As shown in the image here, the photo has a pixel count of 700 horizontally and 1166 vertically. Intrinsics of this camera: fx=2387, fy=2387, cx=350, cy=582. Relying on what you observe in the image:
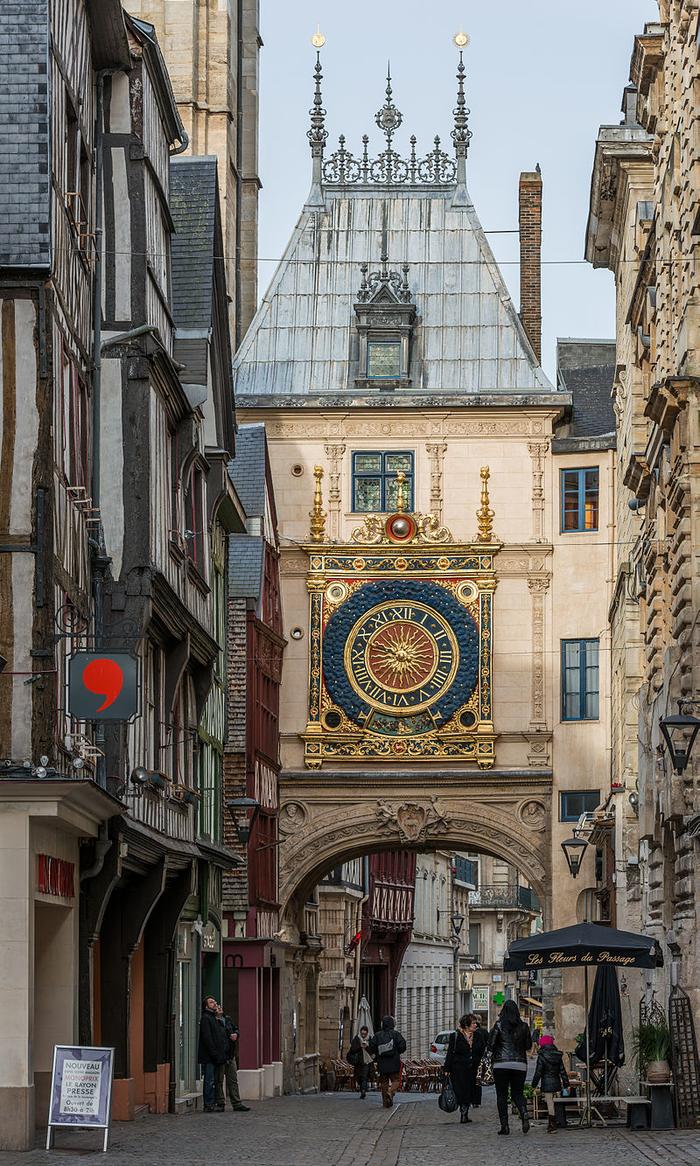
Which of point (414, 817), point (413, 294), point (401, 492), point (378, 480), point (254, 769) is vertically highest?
point (413, 294)

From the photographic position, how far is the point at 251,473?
38.1 metres

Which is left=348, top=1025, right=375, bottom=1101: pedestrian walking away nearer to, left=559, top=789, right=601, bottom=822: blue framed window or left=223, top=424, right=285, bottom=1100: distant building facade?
left=223, top=424, right=285, bottom=1100: distant building facade

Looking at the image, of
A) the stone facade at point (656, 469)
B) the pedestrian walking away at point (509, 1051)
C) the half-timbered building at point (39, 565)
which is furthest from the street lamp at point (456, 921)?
the half-timbered building at point (39, 565)

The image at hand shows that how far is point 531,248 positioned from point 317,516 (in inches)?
296

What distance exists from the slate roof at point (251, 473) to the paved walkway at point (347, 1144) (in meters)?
14.4

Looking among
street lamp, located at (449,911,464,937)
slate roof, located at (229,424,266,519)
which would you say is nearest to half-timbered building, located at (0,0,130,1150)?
slate roof, located at (229,424,266,519)

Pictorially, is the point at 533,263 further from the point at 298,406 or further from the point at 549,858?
the point at 549,858

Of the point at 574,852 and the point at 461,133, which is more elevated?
the point at 461,133

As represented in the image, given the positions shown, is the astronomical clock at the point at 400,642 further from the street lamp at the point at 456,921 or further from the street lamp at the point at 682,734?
the street lamp at the point at 456,921

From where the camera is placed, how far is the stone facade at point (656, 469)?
75.1 ft

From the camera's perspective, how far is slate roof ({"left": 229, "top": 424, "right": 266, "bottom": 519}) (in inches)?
1486

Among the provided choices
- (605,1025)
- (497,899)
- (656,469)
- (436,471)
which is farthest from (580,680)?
(497,899)

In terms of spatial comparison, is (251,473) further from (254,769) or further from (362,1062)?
(362,1062)

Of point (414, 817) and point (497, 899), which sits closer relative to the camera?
point (414, 817)
